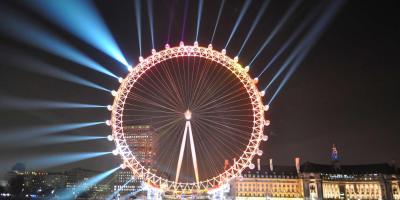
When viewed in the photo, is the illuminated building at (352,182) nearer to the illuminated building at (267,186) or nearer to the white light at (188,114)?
the illuminated building at (267,186)

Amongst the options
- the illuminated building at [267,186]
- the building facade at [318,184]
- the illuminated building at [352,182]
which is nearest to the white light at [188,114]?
the building facade at [318,184]

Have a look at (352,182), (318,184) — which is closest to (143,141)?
(318,184)

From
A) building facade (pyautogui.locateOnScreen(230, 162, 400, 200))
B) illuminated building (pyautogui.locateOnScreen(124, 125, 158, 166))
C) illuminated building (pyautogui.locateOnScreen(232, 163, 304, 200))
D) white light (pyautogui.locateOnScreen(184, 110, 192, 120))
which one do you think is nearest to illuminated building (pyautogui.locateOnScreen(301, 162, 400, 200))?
building facade (pyautogui.locateOnScreen(230, 162, 400, 200))

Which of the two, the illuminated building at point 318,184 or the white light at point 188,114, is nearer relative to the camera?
the white light at point 188,114

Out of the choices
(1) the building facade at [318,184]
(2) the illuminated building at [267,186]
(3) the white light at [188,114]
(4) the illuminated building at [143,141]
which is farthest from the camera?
(4) the illuminated building at [143,141]

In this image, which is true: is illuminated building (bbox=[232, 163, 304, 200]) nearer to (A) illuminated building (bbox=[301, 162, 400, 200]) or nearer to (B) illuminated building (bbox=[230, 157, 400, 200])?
(B) illuminated building (bbox=[230, 157, 400, 200])

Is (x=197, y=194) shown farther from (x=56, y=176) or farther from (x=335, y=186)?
(x=56, y=176)

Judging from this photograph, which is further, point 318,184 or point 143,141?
point 143,141

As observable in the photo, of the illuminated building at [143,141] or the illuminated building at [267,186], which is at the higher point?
the illuminated building at [143,141]

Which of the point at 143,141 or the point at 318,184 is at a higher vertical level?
the point at 143,141

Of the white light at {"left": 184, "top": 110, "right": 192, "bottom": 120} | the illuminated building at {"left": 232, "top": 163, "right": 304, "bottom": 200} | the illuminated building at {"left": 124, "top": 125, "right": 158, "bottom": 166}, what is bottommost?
the illuminated building at {"left": 232, "top": 163, "right": 304, "bottom": 200}

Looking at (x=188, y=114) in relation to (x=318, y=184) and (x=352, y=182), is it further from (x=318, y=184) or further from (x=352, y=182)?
(x=352, y=182)

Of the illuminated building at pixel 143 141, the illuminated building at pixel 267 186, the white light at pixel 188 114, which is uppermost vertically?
the illuminated building at pixel 143 141

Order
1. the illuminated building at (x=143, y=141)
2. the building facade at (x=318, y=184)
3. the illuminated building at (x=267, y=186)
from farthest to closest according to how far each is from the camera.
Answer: the illuminated building at (x=143, y=141), the illuminated building at (x=267, y=186), the building facade at (x=318, y=184)
